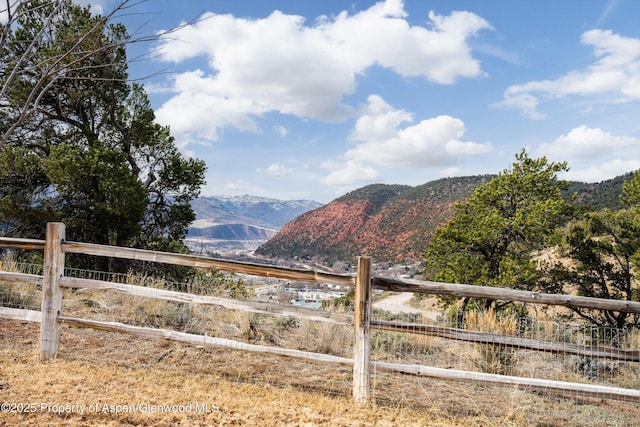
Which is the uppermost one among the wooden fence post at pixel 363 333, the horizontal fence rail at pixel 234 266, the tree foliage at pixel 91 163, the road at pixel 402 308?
the tree foliage at pixel 91 163

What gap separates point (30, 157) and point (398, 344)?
14.1 m

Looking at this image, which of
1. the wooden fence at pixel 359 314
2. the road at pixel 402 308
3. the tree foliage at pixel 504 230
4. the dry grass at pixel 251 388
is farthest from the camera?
the tree foliage at pixel 504 230

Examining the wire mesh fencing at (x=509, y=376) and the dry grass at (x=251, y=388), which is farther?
the wire mesh fencing at (x=509, y=376)

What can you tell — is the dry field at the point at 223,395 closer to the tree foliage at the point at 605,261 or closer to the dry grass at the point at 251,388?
the dry grass at the point at 251,388

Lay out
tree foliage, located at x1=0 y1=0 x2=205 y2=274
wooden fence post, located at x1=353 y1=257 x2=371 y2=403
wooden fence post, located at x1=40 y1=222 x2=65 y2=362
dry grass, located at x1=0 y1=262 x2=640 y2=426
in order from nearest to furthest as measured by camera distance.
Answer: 1. dry grass, located at x1=0 y1=262 x2=640 y2=426
2. wooden fence post, located at x1=353 y1=257 x2=371 y2=403
3. wooden fence post, located at x1=40 y1=222 x2=65 y2=362
4. tree foliage, located at x1=0 y1=0 x2=205 y2=274

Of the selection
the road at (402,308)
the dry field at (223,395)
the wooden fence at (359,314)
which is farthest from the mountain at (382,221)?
the wooden fence at (359,314)

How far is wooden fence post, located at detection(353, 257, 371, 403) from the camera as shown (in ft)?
13.9

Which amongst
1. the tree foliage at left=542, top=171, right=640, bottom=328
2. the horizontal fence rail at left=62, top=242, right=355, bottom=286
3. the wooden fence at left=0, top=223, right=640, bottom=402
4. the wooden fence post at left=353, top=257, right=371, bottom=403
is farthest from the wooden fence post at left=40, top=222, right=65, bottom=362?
the tree foliage at left=542, top=171, right=640, bottom=328

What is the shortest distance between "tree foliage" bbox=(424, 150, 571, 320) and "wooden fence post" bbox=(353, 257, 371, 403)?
1289 cm

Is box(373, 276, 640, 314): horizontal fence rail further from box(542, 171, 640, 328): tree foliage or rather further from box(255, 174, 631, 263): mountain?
box(255, 174, 631, 263): mountain

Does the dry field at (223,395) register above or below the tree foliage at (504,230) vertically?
below

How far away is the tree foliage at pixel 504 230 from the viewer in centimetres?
1622

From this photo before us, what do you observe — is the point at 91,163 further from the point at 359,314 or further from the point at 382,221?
the point at 382,221

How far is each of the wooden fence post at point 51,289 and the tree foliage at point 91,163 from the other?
360 inches
